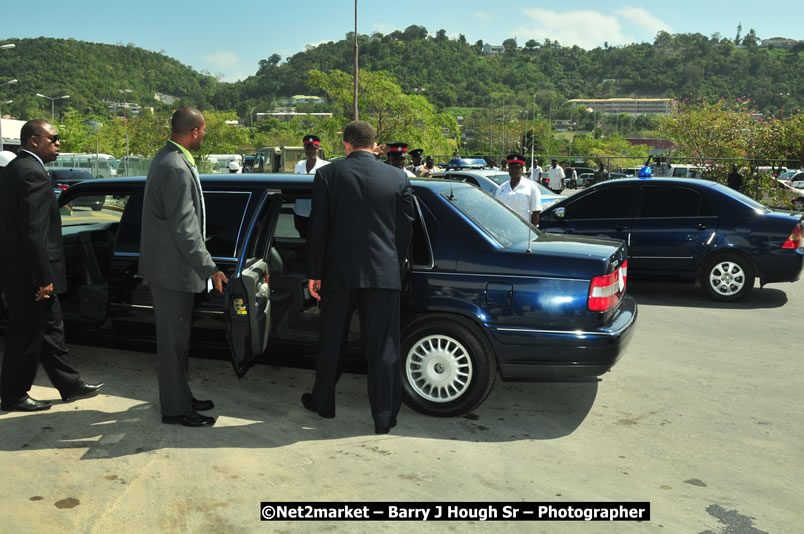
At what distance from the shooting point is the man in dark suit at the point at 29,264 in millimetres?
4500

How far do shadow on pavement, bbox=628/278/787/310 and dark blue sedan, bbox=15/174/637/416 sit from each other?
4.06 metres

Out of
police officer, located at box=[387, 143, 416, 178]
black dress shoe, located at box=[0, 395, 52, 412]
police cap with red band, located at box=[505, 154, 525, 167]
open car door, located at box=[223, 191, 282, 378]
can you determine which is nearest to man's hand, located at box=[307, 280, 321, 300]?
open car door, located at box=[223, 191, 282, 378]

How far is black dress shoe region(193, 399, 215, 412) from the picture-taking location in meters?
4.84

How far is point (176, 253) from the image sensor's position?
430 cm

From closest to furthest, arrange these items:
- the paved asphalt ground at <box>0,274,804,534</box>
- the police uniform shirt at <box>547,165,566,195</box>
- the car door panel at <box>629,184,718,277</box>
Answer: the paved asphalt ground at <box>0,274,804,534</box>, the car door panel at <box>629,184,718,277</box>, the police uniform shirt at <box>547,165,566,195</box>

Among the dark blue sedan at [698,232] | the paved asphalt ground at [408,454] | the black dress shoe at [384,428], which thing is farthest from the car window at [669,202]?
the black dress shoe at [384,428]

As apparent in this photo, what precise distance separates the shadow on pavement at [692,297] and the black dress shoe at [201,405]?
19.8ft

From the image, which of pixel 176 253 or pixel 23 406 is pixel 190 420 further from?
pixel 23 406

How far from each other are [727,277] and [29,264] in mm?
7716

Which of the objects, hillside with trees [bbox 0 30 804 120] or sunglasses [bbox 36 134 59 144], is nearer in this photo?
sunglasses [bbox 36 134 59 144]

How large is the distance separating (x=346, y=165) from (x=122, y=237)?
2210mm

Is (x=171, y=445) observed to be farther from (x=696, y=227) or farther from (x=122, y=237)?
(x=696, y=227)

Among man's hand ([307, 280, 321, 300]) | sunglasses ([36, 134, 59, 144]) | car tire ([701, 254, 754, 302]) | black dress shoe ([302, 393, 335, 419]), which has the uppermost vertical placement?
sunglasses ([36, 134, 59, 144])

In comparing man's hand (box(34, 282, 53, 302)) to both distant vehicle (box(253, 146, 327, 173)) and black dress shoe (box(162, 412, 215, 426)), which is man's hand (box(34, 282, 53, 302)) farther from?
distant vehicle (box(253, 146, 327, 173))
